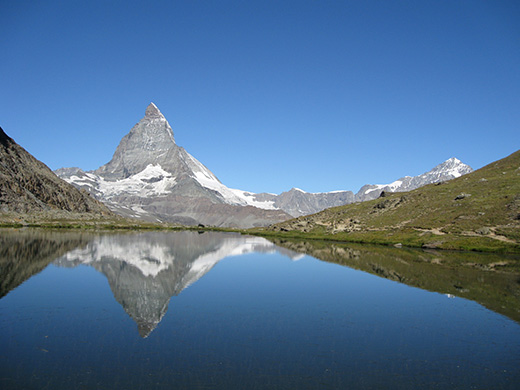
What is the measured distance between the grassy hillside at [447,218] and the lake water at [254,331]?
46483 millimetres

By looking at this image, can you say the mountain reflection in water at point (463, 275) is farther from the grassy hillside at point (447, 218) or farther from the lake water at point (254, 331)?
the grassy hillside at point (447, 218)

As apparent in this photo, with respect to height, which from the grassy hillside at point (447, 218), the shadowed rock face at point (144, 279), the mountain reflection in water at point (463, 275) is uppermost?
the grassy hillside at point (447, 218)

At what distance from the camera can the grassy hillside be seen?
295ft

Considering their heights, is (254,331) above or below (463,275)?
below

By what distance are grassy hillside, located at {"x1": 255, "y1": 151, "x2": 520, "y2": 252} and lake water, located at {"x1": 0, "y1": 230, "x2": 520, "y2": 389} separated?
46483 millimetres

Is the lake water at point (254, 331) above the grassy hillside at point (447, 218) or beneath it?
beneath

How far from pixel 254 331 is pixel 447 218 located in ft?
314

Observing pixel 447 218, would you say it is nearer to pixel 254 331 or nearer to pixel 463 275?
pixel 463 275

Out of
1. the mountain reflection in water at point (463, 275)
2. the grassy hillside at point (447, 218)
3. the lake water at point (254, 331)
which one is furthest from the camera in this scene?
the grassy hillside at point (447, 218)

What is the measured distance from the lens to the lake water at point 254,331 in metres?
17.5

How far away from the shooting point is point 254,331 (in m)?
24.6

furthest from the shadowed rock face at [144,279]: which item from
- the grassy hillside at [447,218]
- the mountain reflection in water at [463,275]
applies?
the grassy hillside at [447,218]

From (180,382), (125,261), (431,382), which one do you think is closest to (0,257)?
(125,261)

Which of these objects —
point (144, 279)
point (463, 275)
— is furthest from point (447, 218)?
point (144, 279)
